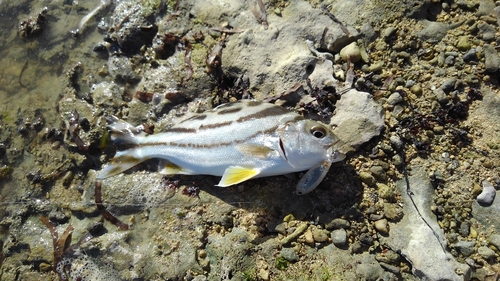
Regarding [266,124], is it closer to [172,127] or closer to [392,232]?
[172,127]

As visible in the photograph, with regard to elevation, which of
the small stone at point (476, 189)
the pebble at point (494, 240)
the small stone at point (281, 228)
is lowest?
the pebble at point (494, 240)

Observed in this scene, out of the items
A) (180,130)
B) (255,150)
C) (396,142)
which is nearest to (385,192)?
(396,142)

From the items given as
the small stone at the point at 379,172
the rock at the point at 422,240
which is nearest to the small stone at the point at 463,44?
the rock at the point at 422,240

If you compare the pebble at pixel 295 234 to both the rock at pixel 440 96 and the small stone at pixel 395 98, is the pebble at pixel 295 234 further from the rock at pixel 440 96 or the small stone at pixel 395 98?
the rock at pixel 440 96

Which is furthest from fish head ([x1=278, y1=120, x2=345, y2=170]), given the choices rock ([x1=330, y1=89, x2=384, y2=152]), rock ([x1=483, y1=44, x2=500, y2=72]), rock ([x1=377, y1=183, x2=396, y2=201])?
rock ([x1=483, y1=44, x2=500, y2=72])

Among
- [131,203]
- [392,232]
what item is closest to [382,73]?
[392,232]

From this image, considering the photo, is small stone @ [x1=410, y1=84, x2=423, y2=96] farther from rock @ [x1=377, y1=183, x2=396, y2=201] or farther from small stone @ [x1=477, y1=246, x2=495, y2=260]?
small stone @ [x1=477, y1=246, x2=495, y2=260]
